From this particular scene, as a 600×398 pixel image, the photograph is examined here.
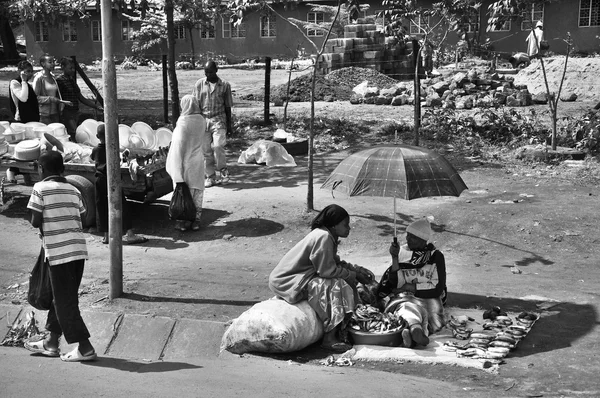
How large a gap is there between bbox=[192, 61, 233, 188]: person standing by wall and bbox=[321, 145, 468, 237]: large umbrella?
5.58 meters

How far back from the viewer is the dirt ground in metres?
6.69

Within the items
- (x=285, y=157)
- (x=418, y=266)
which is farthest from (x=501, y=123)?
(x=418, y=266)

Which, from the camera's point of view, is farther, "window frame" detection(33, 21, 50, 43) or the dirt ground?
"window frame" detection(33, 21, 50, 43)

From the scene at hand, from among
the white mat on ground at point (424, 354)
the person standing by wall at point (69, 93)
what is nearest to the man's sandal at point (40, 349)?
the white mat on ground at point (424, 354)

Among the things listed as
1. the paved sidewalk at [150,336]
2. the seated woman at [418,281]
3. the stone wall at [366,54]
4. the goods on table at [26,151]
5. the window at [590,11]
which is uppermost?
the window at [590,11]

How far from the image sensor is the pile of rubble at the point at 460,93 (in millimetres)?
20453

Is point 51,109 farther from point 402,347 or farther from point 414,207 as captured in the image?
point 402,347

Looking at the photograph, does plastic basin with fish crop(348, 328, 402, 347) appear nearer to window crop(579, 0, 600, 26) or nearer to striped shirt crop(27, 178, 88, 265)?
striped shirt crop(27, 178, 88, 265)

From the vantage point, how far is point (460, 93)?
73.1 ft

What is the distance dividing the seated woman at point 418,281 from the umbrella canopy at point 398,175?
12.8 inches

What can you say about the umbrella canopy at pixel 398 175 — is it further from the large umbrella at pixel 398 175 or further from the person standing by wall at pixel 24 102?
the person standing by wall at pixel 24 102

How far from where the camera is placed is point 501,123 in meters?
15.7

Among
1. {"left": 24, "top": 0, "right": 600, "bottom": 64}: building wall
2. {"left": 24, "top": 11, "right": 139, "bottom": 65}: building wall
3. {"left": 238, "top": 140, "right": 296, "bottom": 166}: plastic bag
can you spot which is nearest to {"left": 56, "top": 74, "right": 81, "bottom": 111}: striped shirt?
{"left": 238, "top": 140, "right": 296, "bottom": 166}: plastic bag

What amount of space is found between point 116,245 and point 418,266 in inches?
118
